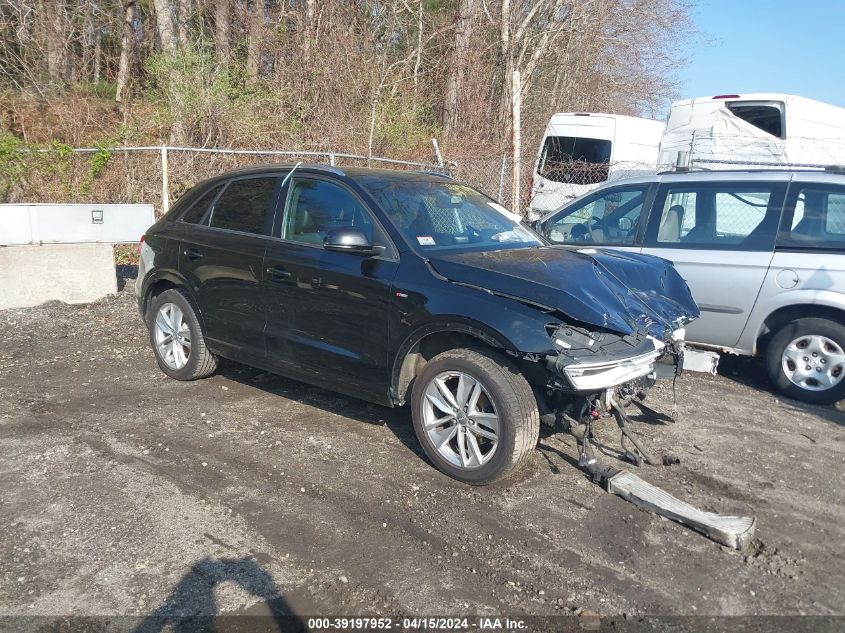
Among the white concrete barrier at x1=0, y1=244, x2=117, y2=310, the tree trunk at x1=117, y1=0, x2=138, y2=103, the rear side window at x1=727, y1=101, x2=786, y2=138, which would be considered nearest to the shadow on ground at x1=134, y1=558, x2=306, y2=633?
the white concrete barrier at x1=0, y1=244, x2=117, y2=310

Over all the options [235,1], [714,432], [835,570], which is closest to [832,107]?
[714,432]

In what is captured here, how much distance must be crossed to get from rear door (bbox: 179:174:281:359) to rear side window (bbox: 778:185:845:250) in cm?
438

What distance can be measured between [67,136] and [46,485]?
11.1m

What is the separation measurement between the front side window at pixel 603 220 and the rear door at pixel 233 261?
2.99m

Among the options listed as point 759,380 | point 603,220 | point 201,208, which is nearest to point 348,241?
point 201,208

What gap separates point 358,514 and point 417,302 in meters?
1.29

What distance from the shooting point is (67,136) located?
13.3 metres

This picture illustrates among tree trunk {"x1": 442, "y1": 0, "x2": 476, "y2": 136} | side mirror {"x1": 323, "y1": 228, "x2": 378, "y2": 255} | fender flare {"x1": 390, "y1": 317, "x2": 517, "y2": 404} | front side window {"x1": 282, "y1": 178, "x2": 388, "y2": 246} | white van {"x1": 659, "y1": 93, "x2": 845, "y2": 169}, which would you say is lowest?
fender flare {"x1": 390, "y1": 317, "x2": 517, "y2": 404}

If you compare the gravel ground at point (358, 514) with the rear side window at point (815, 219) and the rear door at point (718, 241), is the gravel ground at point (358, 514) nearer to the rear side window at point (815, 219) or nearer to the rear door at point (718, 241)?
the rear door at point (718, 241)

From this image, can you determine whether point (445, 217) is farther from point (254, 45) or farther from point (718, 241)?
point (254, 45)

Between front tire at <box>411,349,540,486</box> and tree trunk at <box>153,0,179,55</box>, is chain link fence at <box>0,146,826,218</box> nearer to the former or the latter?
tree trunk at <box>153,0,179,55</box>

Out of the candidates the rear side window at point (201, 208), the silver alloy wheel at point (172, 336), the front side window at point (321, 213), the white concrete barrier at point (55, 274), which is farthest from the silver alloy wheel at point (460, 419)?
the white concrete barrier at point (55, 274)

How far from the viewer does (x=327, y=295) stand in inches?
186

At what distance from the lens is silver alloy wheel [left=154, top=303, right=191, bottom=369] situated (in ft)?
19.5
